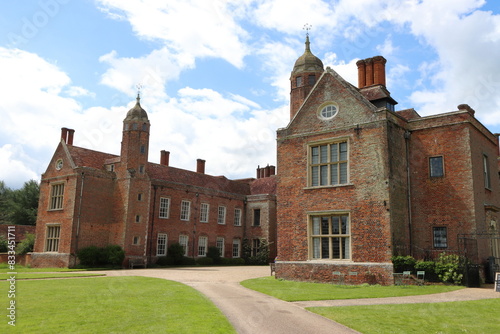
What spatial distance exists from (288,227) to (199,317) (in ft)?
39.9

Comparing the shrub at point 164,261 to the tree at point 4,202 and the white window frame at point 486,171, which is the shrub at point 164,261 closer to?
the white window frame at point 486,171

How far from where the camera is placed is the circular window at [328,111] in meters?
20.7

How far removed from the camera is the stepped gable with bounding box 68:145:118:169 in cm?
3328

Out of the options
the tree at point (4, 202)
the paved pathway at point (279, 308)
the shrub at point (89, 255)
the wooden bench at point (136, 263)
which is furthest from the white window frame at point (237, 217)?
the tree at point (4, 202)

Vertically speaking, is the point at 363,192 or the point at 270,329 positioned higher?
the point at 363,192

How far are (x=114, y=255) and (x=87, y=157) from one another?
911 centimetres

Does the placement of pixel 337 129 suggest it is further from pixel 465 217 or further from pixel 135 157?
pixel 135 157

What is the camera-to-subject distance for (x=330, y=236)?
64.5 ft

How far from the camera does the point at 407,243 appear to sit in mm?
19484

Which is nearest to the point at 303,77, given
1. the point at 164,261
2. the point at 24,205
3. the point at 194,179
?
the point at 194,179

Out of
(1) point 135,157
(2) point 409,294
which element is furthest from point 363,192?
(1) point 135,157

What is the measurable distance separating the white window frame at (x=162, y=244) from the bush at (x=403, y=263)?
71.7ft

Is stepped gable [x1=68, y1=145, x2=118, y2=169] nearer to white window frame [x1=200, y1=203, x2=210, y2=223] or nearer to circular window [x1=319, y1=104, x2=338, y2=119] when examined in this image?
white window frame [x1=200, y1=203, x2=210, y2=223]

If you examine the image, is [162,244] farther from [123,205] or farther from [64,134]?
[64,134]
